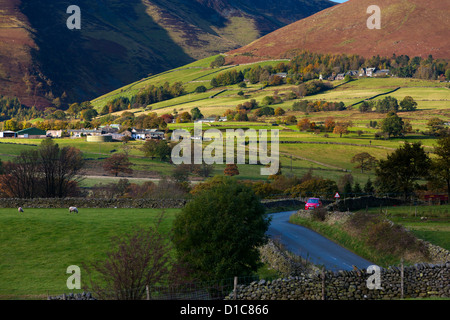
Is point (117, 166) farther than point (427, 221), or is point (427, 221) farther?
point (117, 166)

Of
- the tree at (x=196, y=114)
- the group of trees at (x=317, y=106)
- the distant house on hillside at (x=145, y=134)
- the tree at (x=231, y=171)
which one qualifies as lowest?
the tree at (x=231, y=171)

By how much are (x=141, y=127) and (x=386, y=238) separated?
13593cm

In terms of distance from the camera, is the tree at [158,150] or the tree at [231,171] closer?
the tree at [231,171]

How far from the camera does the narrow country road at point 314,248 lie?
2768 cm

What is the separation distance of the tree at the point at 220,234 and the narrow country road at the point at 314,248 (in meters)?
4.24

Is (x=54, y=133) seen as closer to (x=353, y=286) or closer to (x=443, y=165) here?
(x=443, y=165)

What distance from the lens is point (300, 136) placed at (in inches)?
4774

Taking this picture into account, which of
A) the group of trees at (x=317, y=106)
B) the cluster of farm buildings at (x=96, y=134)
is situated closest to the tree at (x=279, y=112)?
the group of trees at (x=317, y=106)

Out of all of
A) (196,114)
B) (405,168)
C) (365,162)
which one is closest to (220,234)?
(405,168)

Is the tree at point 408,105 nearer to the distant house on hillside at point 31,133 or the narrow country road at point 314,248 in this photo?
the distant house on hillside at point 31,133

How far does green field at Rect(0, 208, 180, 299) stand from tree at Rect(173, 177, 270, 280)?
16.9 ft

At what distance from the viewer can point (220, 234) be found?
22.2m

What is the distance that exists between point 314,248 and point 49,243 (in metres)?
15.6
